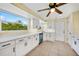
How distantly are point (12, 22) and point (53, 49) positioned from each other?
79 cm

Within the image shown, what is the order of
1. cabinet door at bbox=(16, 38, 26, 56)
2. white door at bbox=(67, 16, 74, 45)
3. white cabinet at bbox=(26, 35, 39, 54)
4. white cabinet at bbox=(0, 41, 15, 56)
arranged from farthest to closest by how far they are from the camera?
white cabinet at bbox=(26, 35, 39, 54)
cabinet door at bbox=(16, 38, 26, 56)
white door at bbox=(67, 16, 74, 45)
white cabinet at bbox=(0, 41, 15, 56)

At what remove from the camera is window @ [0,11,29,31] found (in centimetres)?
165

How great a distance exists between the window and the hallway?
42 centimetres

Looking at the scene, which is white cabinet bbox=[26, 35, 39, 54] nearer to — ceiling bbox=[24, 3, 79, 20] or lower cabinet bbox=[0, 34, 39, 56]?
lower cabinet bbox=[0, 34, 39, 56]

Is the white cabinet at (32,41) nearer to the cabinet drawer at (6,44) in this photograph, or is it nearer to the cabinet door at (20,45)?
the cabinet door at (20,45)

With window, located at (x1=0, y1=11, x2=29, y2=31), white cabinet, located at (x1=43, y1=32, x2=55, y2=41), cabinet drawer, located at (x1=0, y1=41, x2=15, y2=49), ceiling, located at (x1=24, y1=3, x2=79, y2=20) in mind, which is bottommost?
cabinet drawer, located at (x1=0, y1=41, x2=15, y2=49)

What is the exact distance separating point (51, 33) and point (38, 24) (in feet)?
0.92

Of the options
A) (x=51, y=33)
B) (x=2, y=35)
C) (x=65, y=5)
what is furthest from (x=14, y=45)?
(x=65, y=5)

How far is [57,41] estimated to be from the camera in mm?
1623

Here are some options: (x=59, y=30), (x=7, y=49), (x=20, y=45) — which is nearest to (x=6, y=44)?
(x=7, y=49)

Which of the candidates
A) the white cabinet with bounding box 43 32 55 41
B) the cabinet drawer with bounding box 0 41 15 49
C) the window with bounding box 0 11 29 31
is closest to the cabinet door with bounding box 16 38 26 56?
the cabinet drawer with bounding box 0 41 15 49

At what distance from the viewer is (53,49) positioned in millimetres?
1539

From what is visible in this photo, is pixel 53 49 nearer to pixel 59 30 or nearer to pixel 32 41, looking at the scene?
pixel 59 30

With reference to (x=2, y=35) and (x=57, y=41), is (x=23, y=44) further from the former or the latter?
(x=57, y=41)
